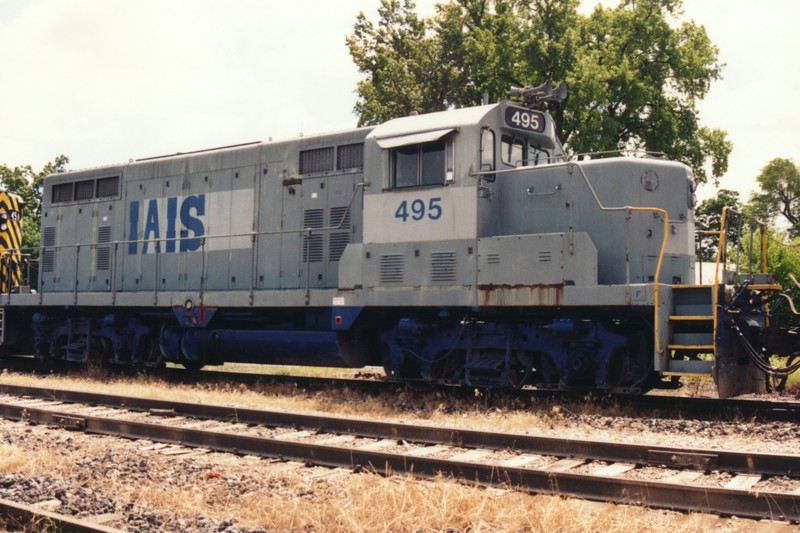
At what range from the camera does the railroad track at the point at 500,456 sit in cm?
500

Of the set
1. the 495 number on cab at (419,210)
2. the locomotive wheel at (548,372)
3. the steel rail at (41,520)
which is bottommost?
the steel rail at (41,520)

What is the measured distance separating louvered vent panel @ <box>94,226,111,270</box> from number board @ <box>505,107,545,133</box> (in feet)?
27.4

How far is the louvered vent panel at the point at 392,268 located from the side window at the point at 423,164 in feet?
3.10

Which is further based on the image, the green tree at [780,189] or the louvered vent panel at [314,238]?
the green tree at [780,189]

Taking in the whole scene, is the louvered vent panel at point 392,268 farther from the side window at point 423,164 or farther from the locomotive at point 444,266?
the side window at point 423,164

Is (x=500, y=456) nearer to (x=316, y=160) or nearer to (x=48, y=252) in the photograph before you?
(x=316, y=160)

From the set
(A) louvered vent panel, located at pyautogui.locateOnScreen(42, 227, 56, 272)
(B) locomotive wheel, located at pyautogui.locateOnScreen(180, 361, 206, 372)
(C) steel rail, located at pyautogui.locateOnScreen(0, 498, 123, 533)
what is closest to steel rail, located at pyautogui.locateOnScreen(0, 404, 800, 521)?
(C) steel rail, located at pyautogui.locateOnScreen(0, 498, 123, 533)

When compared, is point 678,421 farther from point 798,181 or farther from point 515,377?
point 798,181

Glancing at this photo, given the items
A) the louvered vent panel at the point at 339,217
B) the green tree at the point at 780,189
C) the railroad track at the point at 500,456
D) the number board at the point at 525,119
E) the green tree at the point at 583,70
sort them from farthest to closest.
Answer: the green tree at the point at 780,189, the green tree at the point at 583,70, the louvered vent panel at the point at 339,217, the number board at the point at 525,119, the railroad track at the point at 500,456

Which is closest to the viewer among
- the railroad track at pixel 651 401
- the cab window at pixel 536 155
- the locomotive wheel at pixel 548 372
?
the railroad track at pixel 651 401

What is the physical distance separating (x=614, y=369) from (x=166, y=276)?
801cm

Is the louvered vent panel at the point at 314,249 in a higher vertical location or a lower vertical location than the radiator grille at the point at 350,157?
lower

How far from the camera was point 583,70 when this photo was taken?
2616cm

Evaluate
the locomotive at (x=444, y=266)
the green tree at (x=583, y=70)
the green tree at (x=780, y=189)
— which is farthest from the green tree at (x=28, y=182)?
the green tree at (x=780, y=189)
